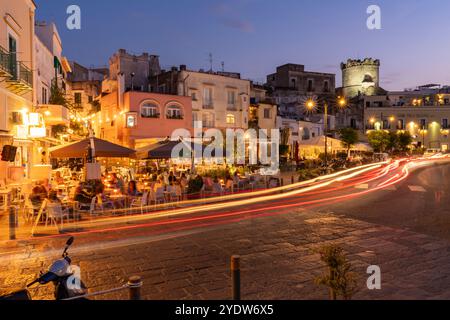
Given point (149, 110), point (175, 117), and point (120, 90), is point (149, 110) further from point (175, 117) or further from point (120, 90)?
point (120, 90)

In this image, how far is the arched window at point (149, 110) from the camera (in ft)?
109

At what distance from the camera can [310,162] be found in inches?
1319

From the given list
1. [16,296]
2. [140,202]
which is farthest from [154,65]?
[16,296]

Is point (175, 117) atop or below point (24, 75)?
below

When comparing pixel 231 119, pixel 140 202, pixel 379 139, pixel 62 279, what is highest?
pixel 231 119

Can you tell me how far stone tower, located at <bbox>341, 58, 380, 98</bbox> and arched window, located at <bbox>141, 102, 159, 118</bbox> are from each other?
180 feet

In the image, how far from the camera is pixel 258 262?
7.80m

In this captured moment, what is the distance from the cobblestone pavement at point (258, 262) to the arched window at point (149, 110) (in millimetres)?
23680

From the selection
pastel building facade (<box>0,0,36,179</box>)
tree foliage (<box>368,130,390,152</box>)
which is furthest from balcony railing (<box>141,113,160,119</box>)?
tree foliage (<box>368,130,390,152</box>)

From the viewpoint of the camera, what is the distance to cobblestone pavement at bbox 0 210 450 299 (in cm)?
627

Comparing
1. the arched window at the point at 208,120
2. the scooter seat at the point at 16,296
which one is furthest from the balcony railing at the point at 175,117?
the scooter seat at the point at 16,296

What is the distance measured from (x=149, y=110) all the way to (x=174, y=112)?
2.44 metres
